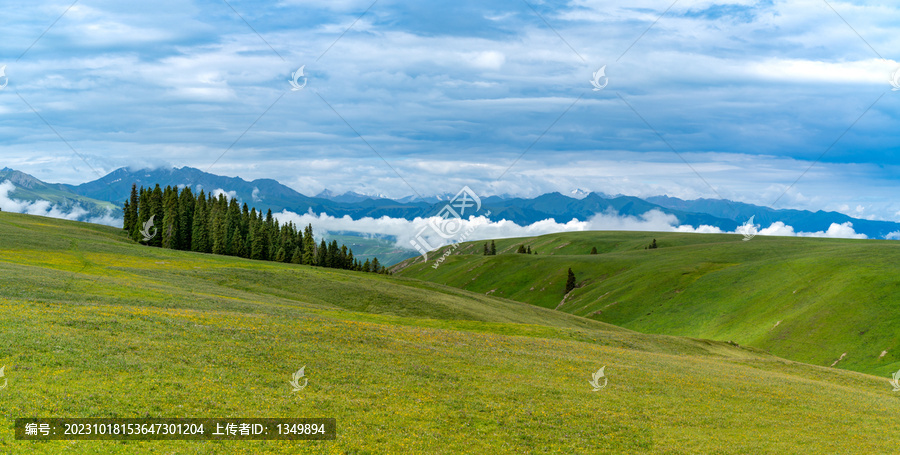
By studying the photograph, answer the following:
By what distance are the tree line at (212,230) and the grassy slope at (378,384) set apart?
80593 millimetres

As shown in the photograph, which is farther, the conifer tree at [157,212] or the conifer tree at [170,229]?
the conifer tree at [157,212]

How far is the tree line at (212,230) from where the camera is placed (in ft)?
445

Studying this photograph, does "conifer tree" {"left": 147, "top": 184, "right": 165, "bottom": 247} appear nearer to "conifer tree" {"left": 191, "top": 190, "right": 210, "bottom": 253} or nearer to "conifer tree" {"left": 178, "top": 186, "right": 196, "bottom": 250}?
"conifer tree" {"left": 178, "top": 186, "right": 196, "bottom": 250}

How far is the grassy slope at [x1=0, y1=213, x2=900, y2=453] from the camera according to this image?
22.4 meters

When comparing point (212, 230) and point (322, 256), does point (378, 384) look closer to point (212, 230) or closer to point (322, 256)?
point (212, 230)

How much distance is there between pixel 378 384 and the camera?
100 ft

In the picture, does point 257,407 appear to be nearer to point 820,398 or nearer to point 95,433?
point 95,433

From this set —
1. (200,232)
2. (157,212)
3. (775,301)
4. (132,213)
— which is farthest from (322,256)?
(775,301)

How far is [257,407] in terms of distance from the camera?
23578 mm

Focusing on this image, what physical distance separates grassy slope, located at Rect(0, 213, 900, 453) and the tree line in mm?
80593

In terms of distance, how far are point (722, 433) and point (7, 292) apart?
53294 millimetres

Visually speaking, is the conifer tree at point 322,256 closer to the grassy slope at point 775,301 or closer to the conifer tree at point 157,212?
the conifer tree at point 157,212

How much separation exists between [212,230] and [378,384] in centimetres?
12392

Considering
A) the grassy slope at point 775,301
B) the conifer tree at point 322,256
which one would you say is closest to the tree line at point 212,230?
the conifer tree at point 322,256
